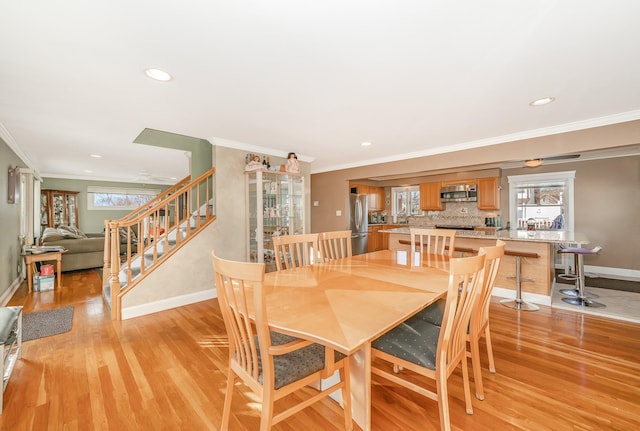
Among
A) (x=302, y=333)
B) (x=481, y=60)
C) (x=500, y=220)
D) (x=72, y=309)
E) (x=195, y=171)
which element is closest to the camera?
(x=302, y=333)

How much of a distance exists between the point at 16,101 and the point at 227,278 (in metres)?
3.05

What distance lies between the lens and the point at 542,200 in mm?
5832

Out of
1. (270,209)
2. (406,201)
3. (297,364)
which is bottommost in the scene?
(297,364)

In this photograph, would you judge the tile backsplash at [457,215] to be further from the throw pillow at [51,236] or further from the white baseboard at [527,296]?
the throw pillow at [51,236]

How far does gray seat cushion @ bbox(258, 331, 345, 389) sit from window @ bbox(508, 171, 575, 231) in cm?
629

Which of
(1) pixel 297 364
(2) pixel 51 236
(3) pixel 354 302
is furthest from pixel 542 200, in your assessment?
(2) pixel 51 236

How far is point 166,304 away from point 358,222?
14.0 feet

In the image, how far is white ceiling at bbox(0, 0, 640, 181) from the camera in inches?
55.2

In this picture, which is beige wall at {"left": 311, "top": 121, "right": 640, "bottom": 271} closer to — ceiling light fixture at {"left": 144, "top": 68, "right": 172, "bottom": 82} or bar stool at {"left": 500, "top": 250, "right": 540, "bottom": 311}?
bar stool at {"left": 500, "top": 250, "right": 540, "bottom": 311}

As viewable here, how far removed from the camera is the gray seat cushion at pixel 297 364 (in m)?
1.25

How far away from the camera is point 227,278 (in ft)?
3.99

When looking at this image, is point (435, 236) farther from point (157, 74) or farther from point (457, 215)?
point (457, 215)

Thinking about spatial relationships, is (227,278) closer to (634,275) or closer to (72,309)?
(72,309)

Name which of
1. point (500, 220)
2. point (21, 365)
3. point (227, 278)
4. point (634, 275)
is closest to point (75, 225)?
point (21, 365)
